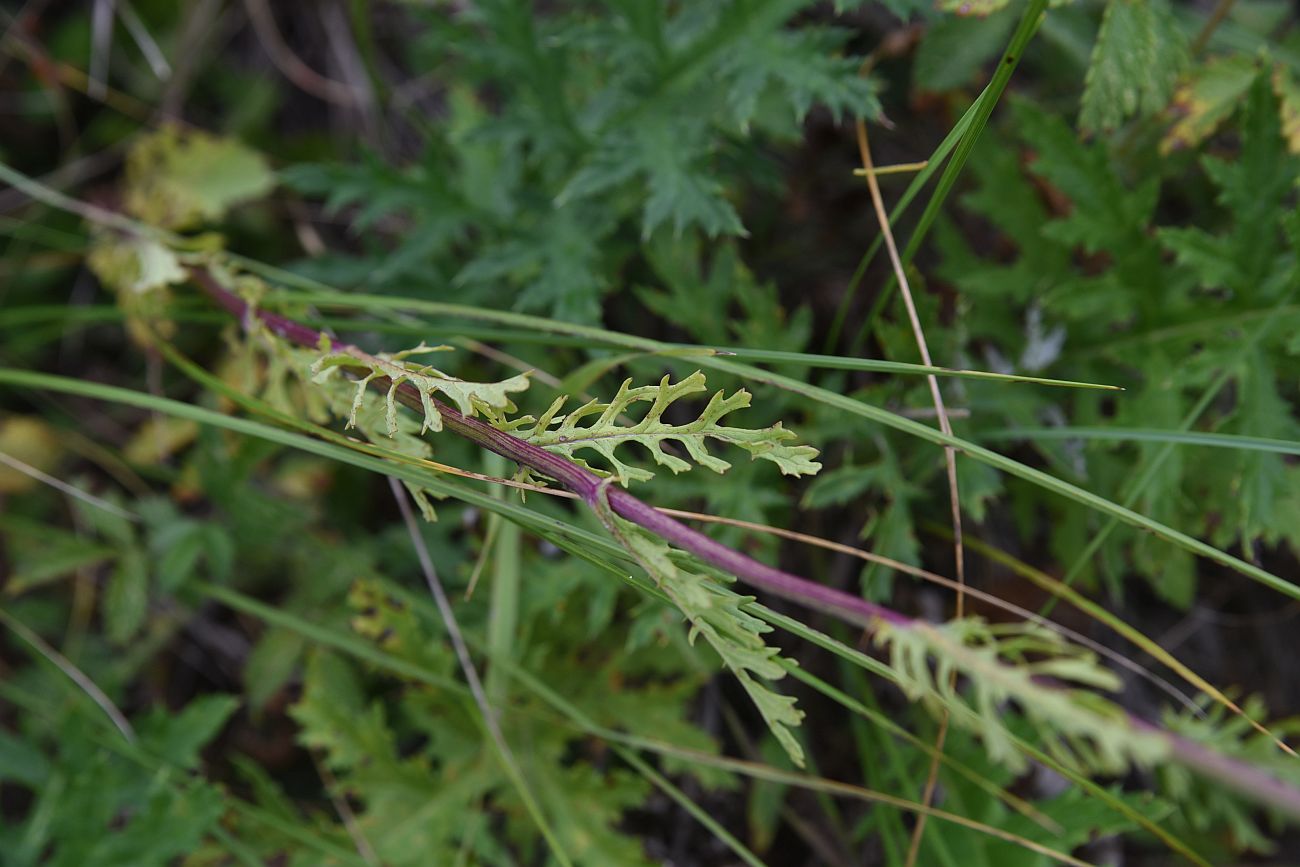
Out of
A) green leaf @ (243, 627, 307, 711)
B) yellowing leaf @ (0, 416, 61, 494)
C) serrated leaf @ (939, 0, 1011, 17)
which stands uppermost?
serrated leaf @ (939, 0, 1011, 17)

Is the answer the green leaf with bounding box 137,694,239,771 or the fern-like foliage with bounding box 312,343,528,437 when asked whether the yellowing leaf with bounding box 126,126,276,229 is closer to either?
the green leaf with bounding box 137,694,239,771

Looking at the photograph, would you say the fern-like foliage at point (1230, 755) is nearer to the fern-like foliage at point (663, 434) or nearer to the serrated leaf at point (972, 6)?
the fern-like foliage at point (663, 434)

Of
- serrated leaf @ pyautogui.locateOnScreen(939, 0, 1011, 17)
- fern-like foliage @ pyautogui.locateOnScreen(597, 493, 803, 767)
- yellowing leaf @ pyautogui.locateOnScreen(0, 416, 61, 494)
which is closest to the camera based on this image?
fern-like foliage @ pyautogui.locateOnScreen(597, 493, 803, 767)

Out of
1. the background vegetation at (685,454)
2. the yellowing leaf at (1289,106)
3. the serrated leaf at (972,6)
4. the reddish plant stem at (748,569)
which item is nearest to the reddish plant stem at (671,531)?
the reddish plant stem at (748,569)

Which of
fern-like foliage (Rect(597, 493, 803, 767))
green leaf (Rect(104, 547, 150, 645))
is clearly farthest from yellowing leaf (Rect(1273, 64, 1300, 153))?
green leaf (Rect(104, 547, 150, 645))

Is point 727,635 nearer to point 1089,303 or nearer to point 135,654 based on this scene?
→ point 1089,303
